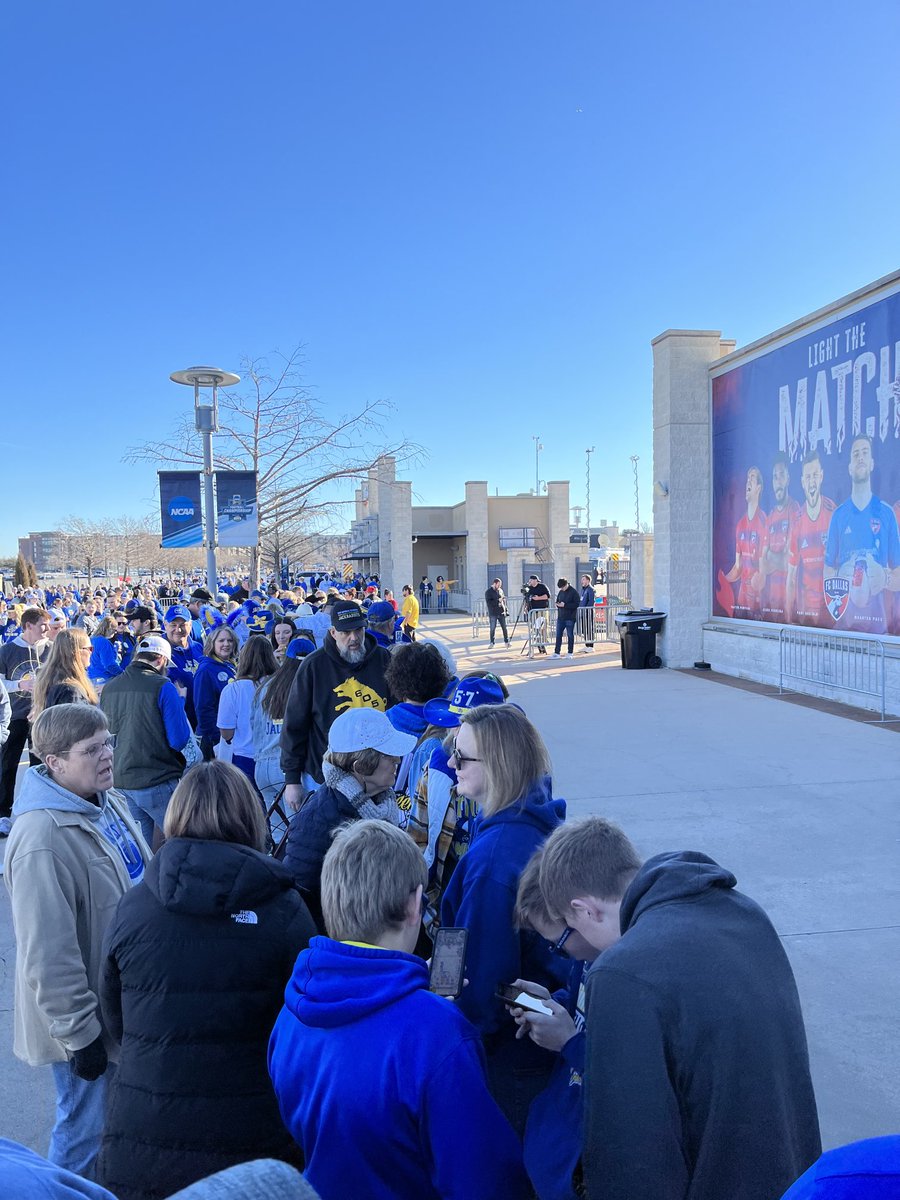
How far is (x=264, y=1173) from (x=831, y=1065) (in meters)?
3.35

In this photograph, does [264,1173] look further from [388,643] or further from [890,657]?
[890,657]

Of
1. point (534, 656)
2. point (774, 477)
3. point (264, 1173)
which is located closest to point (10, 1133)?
point (264, 1173)

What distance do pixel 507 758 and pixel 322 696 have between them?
8.09ft

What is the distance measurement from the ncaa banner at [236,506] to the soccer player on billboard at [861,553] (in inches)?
361

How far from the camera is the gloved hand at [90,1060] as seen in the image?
2418 mm

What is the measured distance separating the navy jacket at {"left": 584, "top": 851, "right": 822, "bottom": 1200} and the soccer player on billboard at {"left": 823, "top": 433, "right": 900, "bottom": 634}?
32.6ft

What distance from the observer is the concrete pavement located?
10.9ft

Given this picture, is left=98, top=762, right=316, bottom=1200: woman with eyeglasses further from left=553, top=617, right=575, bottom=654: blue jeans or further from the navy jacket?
left=553, top=617, right=575, bottom=654: blue jeans

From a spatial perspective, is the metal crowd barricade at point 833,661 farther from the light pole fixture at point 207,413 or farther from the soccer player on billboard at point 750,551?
the light pole fixture at point 207,413

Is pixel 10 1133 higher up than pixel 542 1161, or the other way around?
pixel 542 1161

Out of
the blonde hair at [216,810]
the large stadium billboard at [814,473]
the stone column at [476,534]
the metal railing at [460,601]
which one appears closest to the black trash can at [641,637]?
the large stadium billboard at [814,473]

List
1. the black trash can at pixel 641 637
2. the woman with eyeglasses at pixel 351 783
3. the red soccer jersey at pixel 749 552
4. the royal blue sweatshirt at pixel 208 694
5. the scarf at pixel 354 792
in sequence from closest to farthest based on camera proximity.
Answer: the woman with eyeglasses at pixel 351 783 → the scarf at pixel 354 792 → the royal blue sweatshirt at pixel 208 694 → the red soccer jersey at pixel 749 552 → the black trash can at pixel 641 637

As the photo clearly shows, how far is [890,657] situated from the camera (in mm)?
10109

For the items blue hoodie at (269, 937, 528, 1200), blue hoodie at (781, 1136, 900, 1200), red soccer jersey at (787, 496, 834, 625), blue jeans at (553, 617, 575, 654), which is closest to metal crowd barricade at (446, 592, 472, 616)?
blue jeans at (553, 617, 575, 654)
